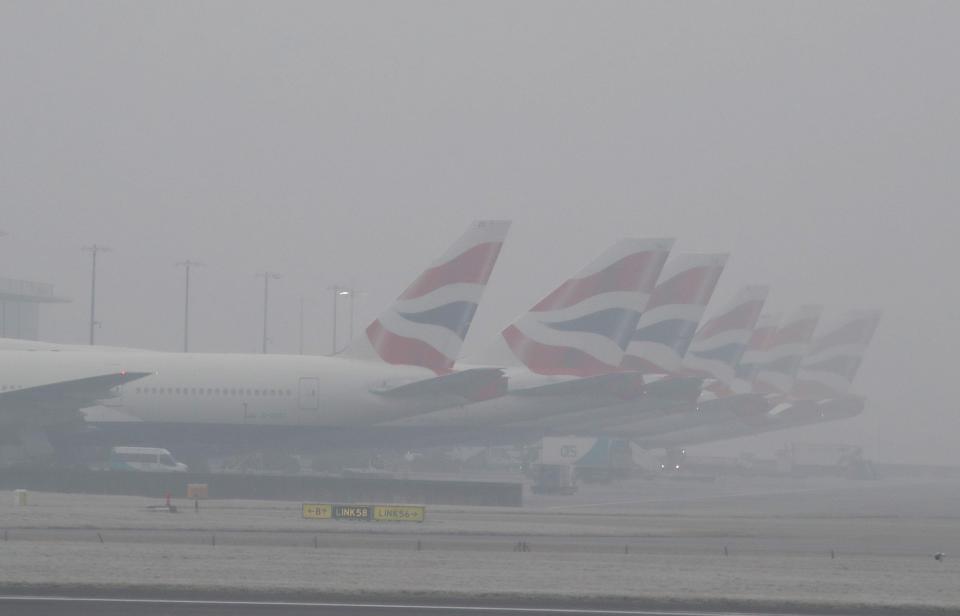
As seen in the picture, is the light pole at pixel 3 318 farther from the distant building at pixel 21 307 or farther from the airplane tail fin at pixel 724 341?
the airplane tail fin at pixel 724 341

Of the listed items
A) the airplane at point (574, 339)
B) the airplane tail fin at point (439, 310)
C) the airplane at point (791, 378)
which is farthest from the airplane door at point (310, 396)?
the airplane at point (791, 378)

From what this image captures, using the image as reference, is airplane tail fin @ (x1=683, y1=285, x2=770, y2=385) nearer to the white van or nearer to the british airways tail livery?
the british airways tail livery

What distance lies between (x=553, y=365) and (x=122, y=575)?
40235 millimetres

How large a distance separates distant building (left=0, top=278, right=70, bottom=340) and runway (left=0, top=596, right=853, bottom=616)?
341 feet

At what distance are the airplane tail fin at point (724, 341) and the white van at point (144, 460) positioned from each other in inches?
1397

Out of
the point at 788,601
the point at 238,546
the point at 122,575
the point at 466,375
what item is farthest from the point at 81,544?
the point at 466,375

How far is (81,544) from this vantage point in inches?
1107

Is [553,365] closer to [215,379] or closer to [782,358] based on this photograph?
[215,379]

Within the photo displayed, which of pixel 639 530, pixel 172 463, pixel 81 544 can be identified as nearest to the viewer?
pixel 81 544

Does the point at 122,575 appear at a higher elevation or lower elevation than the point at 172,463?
lower

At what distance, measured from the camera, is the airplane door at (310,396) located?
187ft

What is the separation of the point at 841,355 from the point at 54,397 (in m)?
66.0

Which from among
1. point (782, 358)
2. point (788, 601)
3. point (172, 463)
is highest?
point (782, 358)

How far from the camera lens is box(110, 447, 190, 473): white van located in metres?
62.3
